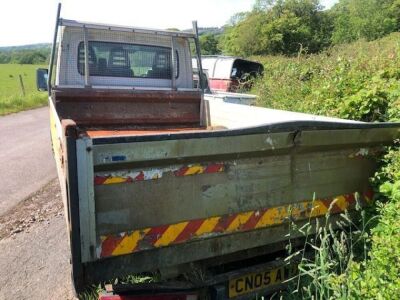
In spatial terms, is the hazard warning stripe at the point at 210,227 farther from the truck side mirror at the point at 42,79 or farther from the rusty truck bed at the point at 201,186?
the truck side mirror at the point at 42,79

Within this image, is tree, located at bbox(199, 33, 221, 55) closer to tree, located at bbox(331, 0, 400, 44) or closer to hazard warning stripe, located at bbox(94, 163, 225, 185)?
tree, located at bbox(331, 0, 400, 44)

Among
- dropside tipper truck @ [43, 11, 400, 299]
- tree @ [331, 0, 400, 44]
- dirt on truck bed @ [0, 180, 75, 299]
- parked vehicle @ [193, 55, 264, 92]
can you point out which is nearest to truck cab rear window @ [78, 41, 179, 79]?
dirt on truck bed @ [0, 180, 75, 299]

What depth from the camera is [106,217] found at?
2.30 metres

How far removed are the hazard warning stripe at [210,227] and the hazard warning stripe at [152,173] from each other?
11.9 inches

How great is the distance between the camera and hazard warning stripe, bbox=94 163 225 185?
2.26 meters

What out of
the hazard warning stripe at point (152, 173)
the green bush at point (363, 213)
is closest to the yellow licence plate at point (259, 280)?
the green bush at point (363, 213)

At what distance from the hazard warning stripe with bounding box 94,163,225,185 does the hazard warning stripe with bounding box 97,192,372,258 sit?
11.9 inches

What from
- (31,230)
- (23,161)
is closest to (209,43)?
(23,161)

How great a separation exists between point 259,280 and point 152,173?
112 centimetres

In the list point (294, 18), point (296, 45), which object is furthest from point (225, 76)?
point (294, 18)

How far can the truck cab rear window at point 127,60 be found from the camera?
5840 millimetres

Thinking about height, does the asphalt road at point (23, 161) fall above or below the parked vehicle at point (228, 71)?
below

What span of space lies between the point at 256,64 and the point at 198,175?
14979 mm

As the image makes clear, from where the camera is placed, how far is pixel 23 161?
8.86 m
